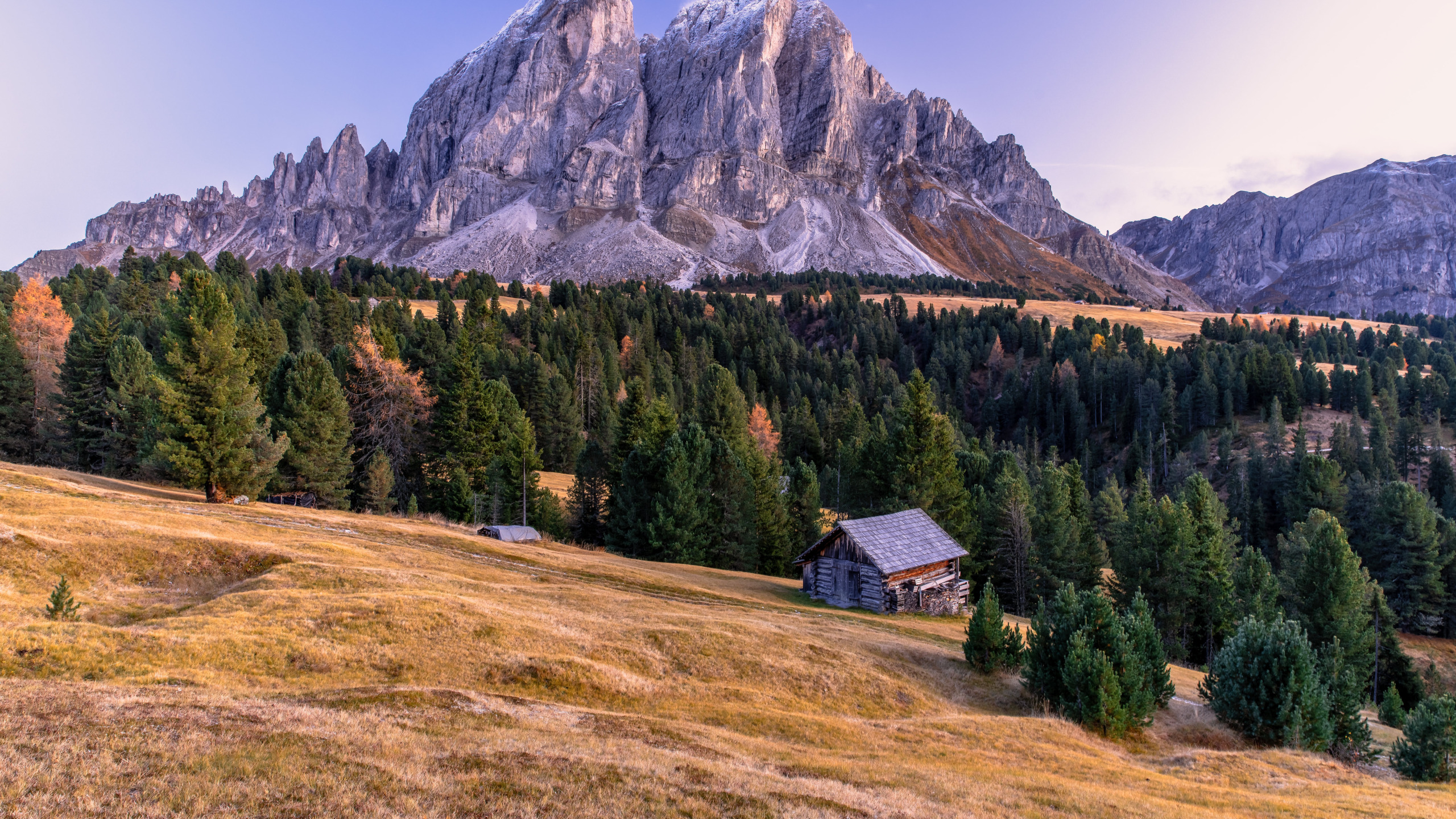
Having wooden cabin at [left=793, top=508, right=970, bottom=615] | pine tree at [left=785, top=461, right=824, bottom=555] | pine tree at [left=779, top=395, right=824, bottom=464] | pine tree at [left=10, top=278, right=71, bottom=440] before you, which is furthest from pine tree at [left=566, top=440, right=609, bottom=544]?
pine tree at [left=10, top=278, right=71, bottom=440]

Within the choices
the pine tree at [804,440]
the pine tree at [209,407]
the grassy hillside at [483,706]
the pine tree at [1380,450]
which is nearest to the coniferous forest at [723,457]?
the pine tree at [209,407]

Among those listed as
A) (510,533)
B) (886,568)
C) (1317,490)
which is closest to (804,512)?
(886,568)

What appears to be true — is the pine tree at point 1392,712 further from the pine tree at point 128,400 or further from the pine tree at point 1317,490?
the pine tree at point 128,400

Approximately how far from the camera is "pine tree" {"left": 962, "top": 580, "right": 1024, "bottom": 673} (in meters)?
29.2

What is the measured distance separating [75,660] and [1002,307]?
18986 centimetres

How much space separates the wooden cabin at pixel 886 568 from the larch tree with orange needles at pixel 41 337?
5887 centimetres

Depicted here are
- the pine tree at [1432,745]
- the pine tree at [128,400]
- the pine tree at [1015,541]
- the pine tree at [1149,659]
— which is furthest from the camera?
the pine tree at [1015,541]

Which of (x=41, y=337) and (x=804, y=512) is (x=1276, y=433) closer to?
(x=804, y=512)

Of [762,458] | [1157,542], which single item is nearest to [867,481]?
[762,458]

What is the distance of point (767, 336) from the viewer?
509 ft

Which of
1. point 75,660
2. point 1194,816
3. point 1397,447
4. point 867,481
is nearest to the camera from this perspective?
point 1194,816

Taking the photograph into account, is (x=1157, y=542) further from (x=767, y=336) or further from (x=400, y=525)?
(x=767, y=336)

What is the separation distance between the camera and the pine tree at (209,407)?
40.4m

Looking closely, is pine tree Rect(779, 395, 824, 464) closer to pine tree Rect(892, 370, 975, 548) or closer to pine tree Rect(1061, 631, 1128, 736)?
pine tree Rect(892, 370, 975, 548)
